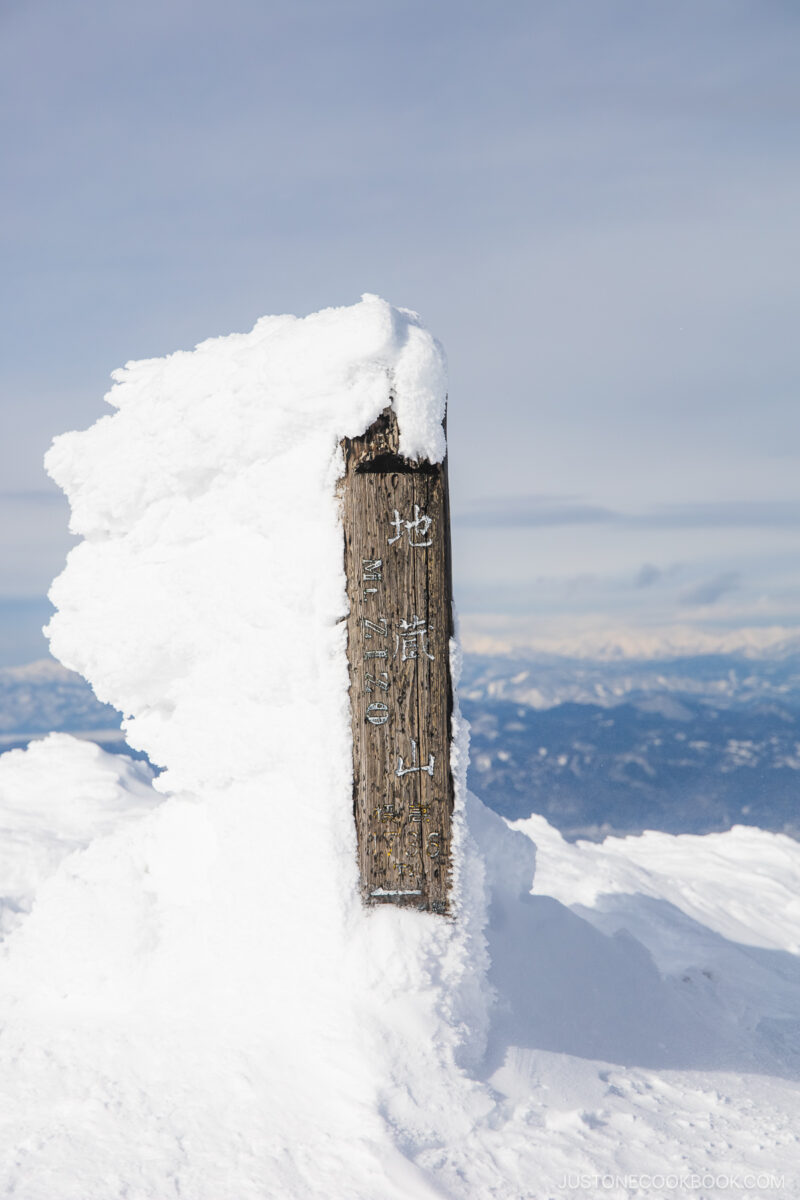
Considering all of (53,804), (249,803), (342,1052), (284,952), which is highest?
(249,803)

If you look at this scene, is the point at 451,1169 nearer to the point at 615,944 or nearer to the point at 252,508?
the point at 615,944

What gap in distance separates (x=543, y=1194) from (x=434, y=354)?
507 centimetres

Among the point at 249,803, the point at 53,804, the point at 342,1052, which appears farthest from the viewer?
the point at 53,804

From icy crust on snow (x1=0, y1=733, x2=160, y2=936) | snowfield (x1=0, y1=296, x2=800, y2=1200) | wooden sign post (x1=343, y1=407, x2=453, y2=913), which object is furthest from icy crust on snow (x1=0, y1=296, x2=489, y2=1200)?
icy crust on snow (x1=0, y1=733, x2=160, y2=936)

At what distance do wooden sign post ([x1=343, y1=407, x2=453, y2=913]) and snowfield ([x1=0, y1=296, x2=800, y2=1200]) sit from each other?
14 centimetres

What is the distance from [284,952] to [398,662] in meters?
2.18

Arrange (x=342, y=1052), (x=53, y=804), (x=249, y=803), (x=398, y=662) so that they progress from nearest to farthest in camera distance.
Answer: (x=342, y=1052) → (x=398, y=662) → (x=249, y=803) → (x=53, y=804)

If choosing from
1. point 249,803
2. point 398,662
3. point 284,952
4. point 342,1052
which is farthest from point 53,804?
point 398,662

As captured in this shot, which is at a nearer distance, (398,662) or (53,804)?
(398,662)

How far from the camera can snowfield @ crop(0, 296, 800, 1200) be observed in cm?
543

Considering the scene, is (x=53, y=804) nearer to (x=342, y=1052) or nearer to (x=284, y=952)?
(x=284, y=952)

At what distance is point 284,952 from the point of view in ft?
21.7

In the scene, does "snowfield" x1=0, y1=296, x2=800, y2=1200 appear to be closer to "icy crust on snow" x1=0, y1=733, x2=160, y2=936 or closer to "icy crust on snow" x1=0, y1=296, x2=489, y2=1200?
"icy crust on snow" x1=0, y1=296, x2=489, y2=1200

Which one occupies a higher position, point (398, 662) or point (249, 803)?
point (398, 662)
